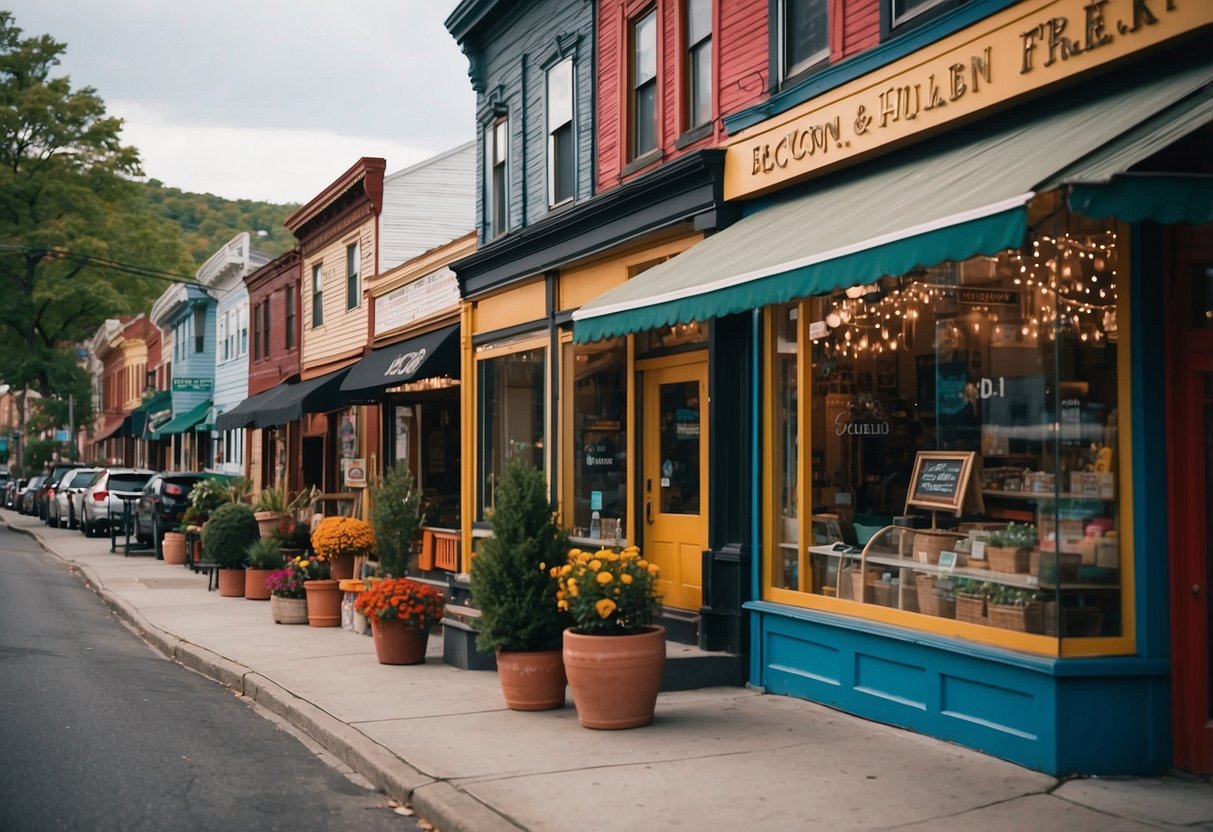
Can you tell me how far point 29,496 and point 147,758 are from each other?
44.7 m

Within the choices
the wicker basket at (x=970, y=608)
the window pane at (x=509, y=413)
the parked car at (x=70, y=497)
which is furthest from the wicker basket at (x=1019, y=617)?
the parked car at (x=70, y=497)

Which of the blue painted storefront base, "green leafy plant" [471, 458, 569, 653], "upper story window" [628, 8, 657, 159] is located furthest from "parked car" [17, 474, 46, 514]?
the blue painted storefront base

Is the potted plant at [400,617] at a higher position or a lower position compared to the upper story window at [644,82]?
lower

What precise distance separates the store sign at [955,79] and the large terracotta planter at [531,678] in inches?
163

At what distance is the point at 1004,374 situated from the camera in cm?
805

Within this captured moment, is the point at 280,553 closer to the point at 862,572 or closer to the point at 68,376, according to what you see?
the point at 862,572

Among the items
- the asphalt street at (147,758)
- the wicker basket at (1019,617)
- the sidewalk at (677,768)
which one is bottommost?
the asphalt street at (147,758)

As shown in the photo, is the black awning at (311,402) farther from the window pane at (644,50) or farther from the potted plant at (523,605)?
the potted plant at (523,605)

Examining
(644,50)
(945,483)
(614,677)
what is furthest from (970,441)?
(644,50)

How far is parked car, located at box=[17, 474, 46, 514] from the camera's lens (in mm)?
47531

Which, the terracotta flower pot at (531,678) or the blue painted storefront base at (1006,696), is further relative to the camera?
the terracotta flower pot at (531,678)

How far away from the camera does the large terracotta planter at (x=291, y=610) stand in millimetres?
15188

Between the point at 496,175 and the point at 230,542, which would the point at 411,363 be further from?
the point at 230,542

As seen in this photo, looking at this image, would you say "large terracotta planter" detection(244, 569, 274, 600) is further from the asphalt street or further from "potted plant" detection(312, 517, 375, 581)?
the asphalt street
